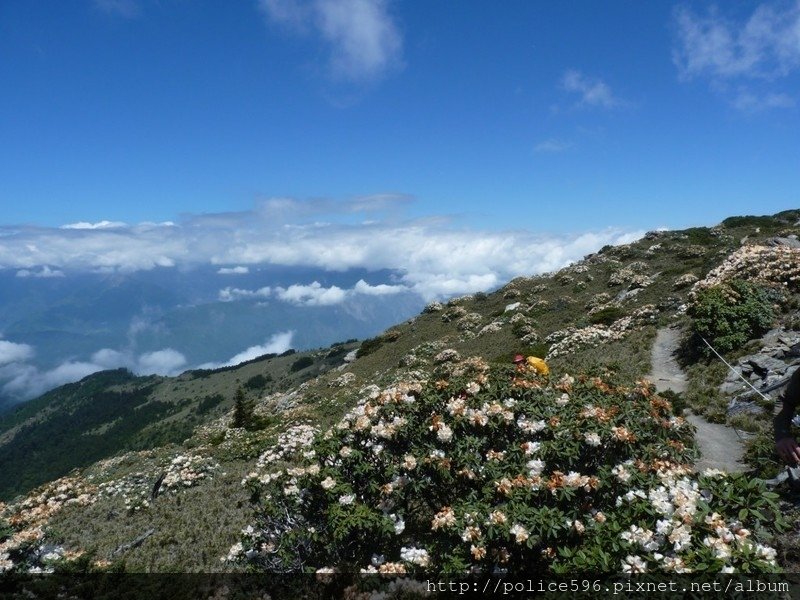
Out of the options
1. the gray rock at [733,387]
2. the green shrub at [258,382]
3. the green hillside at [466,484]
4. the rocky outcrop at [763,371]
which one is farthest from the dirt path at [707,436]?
the green shrub at [258,382]

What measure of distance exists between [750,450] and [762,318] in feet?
37.9

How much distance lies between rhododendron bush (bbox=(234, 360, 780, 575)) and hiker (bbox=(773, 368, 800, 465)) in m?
0.80

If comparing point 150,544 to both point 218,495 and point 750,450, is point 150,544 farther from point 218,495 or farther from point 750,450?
point 750,450

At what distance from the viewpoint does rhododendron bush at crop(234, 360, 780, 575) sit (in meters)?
5.34

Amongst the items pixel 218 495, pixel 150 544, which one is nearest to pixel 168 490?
pixel 218 495

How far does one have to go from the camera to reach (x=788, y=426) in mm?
4949

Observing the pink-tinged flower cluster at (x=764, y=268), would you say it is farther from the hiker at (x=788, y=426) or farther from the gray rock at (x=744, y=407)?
the hiker at (x=788, y=426)

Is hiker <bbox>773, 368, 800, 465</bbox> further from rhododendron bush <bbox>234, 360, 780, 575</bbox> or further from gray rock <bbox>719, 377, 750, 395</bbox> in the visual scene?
gray rock <bbox>719, 377, 750, 395</bbox>

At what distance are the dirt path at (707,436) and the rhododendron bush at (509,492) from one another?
1293mm

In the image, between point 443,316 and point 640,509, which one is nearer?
point 640,509

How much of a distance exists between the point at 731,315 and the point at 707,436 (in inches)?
401

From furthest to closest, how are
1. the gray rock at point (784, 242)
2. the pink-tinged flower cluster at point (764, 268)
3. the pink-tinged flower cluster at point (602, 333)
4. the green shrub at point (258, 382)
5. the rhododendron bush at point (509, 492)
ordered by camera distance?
1. the green shrub at point (258, 382)
2. the gray rock at point (784, 242)
3. the pink-tinged flower cluster at point (602, 333)
4. the pink-tinged flower cluster at point (764, 268)
5. the rhododendron bush at point (509, 492)

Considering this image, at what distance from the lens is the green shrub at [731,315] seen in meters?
19.6

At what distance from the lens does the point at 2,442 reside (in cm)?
16562
